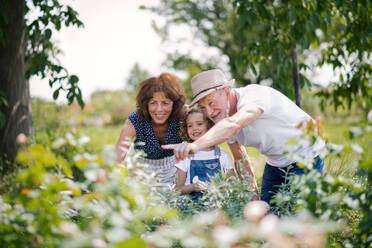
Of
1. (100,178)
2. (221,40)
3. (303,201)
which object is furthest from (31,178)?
(221,40)

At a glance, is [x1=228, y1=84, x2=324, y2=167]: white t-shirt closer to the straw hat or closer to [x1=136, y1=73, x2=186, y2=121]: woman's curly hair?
the straw hat

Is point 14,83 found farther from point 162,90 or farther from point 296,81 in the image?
point 296,81

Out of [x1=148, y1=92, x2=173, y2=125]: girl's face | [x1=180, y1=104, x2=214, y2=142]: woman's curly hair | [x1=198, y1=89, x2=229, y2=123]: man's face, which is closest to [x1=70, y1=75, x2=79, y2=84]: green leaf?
[x1=148, y1=92, x2=173, y2=125]: girl's face

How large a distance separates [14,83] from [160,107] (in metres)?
2.15

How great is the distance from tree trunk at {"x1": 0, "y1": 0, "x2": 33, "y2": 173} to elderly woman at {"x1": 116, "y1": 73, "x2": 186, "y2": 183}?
60.9 inches

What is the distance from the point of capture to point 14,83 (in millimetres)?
3840

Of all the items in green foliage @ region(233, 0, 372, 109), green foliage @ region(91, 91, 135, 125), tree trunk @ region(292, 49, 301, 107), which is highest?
green foliage @ region(233, 0, 372, 109)

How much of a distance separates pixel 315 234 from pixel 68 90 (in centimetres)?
272

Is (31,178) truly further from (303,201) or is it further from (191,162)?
(191,162)

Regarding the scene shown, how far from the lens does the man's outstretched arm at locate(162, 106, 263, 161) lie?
5.00ft

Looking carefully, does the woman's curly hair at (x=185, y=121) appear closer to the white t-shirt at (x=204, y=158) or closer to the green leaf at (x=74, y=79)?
the white t-shirt at (x=204, y=158)

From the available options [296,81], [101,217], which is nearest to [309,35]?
[296,81]

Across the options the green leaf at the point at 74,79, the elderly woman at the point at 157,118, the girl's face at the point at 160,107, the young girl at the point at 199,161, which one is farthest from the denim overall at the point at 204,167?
the green leaf at the point at 74,79

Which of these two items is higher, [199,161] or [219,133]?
[219,133]
